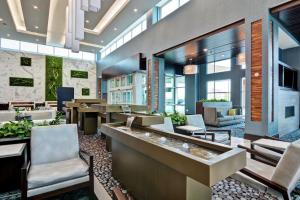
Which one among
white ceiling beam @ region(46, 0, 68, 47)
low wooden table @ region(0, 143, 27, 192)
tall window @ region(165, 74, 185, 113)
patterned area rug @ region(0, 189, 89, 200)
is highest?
white ceiling beam @ region(46, 0, 68, 47)

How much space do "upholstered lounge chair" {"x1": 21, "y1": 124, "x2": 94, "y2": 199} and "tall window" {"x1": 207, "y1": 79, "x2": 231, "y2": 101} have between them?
11.6 metres

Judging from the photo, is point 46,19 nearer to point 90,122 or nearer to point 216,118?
point 90,122

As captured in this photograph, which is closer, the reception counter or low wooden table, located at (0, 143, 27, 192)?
the reception counter

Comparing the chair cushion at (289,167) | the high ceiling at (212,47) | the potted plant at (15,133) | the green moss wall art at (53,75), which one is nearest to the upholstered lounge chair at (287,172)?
the chair cushion at (289,167)

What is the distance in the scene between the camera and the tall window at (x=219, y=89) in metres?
12.1

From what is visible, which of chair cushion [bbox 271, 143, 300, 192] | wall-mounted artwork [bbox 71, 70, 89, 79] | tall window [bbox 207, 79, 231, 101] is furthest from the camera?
wall-mounted artwork [bbox 71, 70, 89, 79]

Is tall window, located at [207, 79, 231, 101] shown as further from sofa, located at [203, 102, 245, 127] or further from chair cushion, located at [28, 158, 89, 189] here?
chair cushion, located at [28, 158, 89, 189]

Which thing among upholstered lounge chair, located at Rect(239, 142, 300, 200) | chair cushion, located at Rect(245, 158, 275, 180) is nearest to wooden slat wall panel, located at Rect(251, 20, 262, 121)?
chair cushion, located at Rect(245, 158, 275, 180)

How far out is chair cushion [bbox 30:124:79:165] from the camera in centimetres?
228

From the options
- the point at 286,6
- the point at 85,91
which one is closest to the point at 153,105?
the point at 286,6

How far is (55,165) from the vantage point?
2217 mm

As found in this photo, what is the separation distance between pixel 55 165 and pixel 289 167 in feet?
8.76

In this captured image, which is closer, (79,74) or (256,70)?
(256,70)

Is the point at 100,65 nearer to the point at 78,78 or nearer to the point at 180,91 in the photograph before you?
the point at 78,78
